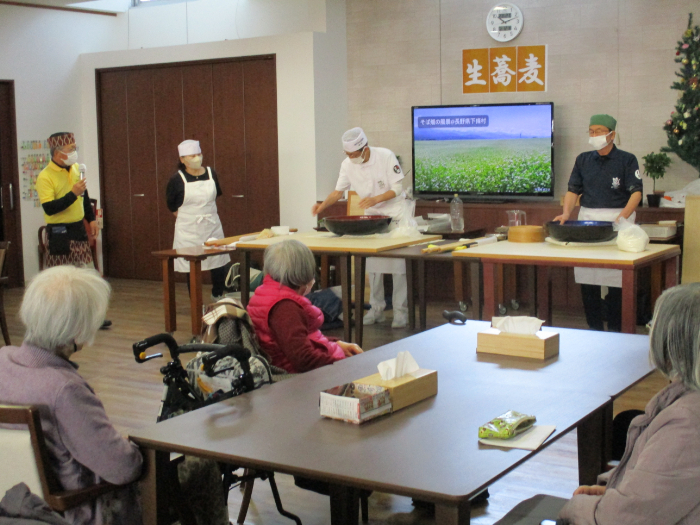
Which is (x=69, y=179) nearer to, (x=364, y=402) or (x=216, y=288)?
(x=216, y=288)

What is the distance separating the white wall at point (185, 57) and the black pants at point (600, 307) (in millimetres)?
2869

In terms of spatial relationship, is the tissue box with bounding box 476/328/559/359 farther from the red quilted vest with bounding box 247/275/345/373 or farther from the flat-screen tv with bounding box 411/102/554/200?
the flat-screen tv with bounding box 411/102/554/200

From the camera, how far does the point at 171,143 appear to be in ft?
27.6

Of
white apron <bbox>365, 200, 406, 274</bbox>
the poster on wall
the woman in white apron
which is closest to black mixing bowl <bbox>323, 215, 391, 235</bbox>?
white apron <bbox>365, 200, 406, 274</bbox>

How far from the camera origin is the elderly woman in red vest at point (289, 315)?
293 cm

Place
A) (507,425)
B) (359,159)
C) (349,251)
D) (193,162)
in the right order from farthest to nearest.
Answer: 1. (193,162)
2. (359,159)
3. (349,251)
4. (507,425)

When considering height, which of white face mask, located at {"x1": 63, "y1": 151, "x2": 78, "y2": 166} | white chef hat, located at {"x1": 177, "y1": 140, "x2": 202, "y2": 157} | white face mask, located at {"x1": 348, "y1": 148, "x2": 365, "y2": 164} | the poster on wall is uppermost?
the poster on wall

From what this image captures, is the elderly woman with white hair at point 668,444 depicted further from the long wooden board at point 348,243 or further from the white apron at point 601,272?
the white apron at point 601,272

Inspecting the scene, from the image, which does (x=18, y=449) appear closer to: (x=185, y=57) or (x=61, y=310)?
(x=61, y=310)

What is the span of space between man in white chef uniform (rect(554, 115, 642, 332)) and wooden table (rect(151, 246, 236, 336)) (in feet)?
7.57

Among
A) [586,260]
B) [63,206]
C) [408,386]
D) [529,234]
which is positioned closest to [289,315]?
[408,386]

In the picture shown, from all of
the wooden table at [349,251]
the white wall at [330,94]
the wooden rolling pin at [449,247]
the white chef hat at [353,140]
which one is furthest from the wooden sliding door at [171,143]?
the wooden rolling pin at [449,247]

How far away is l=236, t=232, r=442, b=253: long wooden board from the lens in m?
5.04

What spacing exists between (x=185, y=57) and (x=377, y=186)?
2938mm
